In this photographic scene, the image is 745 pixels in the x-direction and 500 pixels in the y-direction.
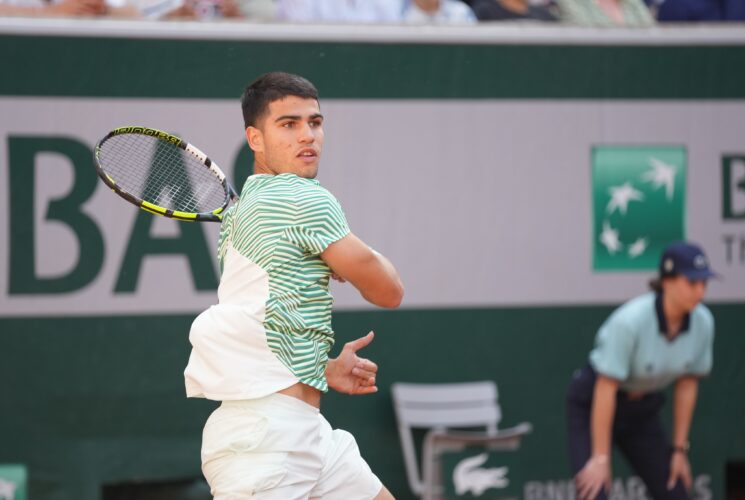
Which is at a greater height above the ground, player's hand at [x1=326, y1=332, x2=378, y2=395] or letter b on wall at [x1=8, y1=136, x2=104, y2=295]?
letter b on wall at [x1=8, y1=136, x2=104, y2=295]

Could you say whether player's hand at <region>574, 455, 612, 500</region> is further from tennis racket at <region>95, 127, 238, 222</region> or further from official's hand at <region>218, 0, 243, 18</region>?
official's hand at <region>218, 0, 243, 18</region>

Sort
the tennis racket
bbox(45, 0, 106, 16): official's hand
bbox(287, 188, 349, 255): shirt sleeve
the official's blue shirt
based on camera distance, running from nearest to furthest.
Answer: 1. bbox(287, 188, 349, 255): shirt sleeve
2. the tennis racket
3. the official's blue shirt
4. bbox(45, 0, 106, 16): official's hand

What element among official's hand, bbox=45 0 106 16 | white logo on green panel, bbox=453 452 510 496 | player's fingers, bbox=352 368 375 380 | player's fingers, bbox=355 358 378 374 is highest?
official's hand, bbox=45 0 106 16

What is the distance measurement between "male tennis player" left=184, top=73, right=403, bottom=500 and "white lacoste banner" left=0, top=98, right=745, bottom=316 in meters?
2.77

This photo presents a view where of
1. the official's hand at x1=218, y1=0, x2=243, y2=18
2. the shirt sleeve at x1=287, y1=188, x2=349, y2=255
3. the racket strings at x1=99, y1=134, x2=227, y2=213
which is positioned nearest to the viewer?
the shirt sleeve at x1=287, y1=188, x2=349, y2=255

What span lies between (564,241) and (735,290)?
971 mm

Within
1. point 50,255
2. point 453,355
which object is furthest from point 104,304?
point 453,355

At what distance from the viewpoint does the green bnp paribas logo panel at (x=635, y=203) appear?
6.72 meters

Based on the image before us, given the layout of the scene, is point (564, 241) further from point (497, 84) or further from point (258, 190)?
point (258, 190)

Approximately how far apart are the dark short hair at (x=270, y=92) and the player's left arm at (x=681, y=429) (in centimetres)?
311

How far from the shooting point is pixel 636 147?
266 inches

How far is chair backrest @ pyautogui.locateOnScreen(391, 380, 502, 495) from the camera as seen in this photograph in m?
6.39

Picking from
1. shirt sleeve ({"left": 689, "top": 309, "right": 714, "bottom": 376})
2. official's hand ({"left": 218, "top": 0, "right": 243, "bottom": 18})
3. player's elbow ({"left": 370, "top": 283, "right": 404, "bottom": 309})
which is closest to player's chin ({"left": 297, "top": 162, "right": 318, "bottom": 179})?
player's elbow ({"left": 370, "top": 283, "right": 404, "bottom": 309})

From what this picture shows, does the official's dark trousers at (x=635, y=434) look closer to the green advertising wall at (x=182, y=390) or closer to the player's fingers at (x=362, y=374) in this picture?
the green advertising wall at (x=182, y=390)
